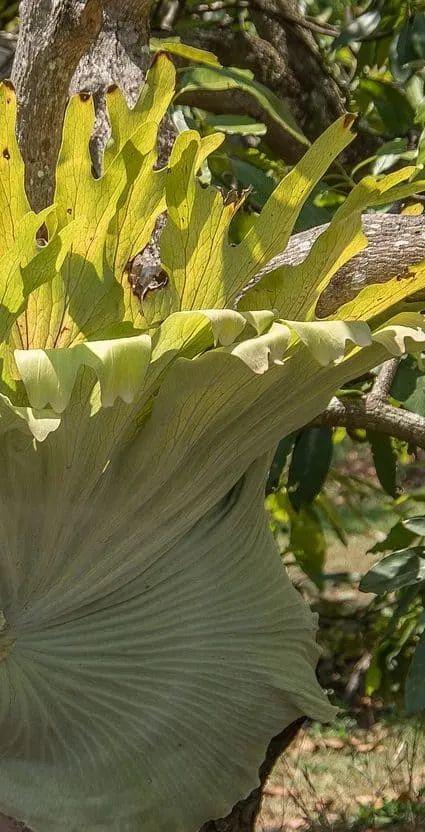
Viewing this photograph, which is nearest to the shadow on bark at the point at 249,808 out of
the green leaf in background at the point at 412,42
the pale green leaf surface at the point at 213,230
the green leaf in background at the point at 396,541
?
the green leaf in background at the point at 396,541

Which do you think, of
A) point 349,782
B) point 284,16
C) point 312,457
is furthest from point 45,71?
point 349,782

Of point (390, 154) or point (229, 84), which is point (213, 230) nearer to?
point (229, 84)

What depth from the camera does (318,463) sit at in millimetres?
2014

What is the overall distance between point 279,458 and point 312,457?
6 cm

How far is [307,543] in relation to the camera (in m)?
2.43

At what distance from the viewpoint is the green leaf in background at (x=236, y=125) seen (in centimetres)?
172

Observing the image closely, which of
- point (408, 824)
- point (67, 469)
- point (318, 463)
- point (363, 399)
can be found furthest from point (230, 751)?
point (408, 824)

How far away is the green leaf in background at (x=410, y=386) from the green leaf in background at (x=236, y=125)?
459 mm

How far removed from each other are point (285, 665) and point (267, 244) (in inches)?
16.6

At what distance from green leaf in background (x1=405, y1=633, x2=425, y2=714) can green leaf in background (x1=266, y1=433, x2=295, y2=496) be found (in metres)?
0.49

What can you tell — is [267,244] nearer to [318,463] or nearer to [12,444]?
[12,444]

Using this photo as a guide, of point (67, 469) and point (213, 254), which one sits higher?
point (213, 254)

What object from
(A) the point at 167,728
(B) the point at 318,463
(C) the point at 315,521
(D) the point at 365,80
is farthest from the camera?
(C) the point at 315,521

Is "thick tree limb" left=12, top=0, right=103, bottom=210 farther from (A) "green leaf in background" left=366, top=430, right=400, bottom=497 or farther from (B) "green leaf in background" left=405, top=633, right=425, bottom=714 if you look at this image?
(A) "green leaf in background" left=366, top=430, right=400, bottom=497
